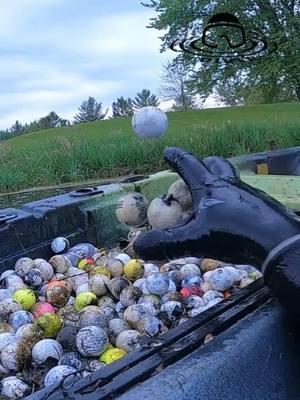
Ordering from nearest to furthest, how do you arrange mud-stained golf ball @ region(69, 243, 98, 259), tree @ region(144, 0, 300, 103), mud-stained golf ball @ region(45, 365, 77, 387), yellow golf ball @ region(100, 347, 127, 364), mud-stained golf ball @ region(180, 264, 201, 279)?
mud-stained golf ball @ region(45, 365, 77, 387) → yellow golf ball @ region(100, 347, 127, 364) → mud-stained golf ball @ region(180, 264, 201, 279) → mud-stained golf ball @ region(69, 243, 98, 259) → tree @ region(144, 0, 300, 103)

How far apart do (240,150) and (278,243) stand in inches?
148

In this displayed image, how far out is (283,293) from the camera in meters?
0.70

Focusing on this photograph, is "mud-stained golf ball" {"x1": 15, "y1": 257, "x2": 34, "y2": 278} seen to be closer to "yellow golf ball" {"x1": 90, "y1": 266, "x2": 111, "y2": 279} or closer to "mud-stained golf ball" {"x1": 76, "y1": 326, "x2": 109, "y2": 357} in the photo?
"yellow golf ball" {"x1": 90, "y1": 266, "x2": 111, "y2": 279}

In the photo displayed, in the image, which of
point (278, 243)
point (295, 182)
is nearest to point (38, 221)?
point (295, 182)

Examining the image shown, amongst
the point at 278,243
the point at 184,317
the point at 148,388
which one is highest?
the point at 278,243

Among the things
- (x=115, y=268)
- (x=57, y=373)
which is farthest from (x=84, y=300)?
(x=57, y=373)

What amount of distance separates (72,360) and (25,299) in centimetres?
41

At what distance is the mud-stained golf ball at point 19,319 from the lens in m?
1.41

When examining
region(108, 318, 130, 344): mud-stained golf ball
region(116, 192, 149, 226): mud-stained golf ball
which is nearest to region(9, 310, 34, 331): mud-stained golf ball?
region(108, 318, 130, 344): mud-stained golf ball

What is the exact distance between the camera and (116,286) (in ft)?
5.16

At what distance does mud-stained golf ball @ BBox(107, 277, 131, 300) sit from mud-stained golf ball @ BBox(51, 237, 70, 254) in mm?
295

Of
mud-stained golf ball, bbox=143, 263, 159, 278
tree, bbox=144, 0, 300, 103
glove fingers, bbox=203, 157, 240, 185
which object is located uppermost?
tree, bbox=144, 0, 300, 103

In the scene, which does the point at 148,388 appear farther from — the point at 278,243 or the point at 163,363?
the point at 278,243

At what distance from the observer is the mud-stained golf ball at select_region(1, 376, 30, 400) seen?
3.59 ft
